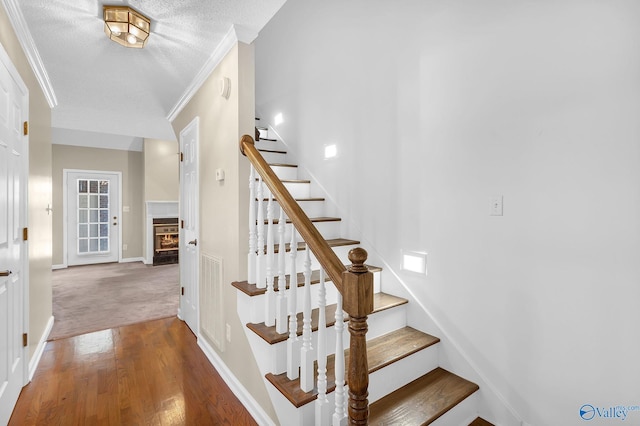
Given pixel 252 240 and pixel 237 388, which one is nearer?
pixel 252 240

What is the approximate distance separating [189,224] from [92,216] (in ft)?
17.0

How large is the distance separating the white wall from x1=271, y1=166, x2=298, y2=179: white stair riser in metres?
0.99

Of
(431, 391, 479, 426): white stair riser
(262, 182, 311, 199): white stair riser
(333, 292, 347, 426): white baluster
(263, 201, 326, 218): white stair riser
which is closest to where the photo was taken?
(333, 292, 347, 426): white baluster

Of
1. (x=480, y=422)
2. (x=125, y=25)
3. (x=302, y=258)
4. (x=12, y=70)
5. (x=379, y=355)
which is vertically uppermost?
(x=125, y=25)

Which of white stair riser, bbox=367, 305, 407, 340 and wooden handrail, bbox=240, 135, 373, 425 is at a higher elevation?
wooden handrail, bbox=240, 135, 373, 425

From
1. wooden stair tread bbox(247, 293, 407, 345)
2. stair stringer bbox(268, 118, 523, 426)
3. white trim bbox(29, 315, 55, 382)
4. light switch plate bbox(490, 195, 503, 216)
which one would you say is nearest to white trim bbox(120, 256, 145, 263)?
white trim bbox(29, 315, 55, 382)

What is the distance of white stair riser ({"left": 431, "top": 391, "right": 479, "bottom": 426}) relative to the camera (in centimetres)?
173

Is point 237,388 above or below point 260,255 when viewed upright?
below

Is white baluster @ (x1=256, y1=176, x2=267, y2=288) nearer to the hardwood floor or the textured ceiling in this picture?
the hardwood floor

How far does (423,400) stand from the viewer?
1807 millimetres

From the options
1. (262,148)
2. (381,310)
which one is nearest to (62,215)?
(262,148)

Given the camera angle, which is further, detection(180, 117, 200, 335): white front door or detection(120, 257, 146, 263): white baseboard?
detection(120, 257, 146, 263): white baseboard

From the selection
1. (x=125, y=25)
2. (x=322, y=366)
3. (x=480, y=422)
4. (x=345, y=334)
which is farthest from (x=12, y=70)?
(x=480, y=422)

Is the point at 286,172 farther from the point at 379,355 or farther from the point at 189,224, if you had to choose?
the point at 379,355
